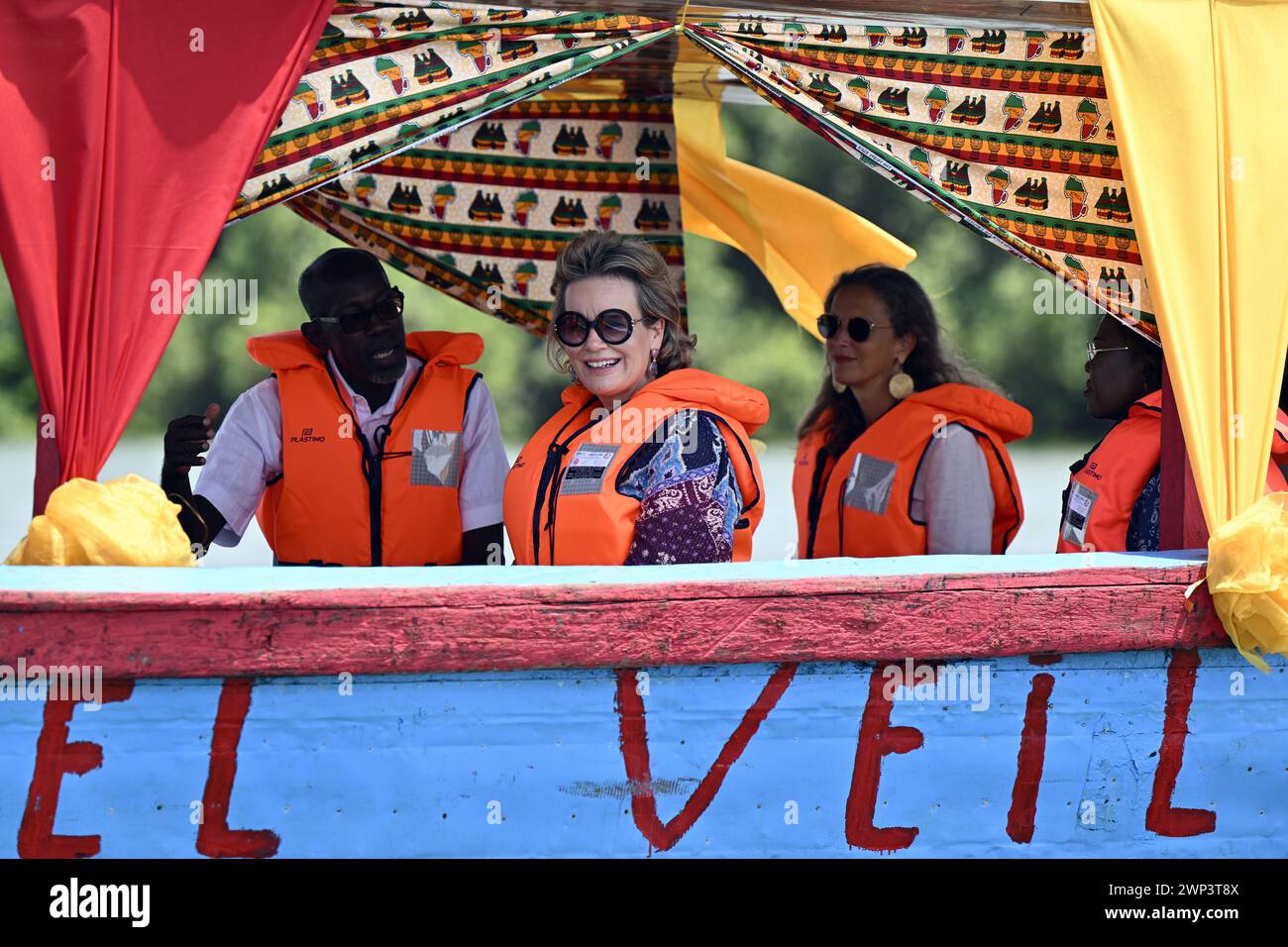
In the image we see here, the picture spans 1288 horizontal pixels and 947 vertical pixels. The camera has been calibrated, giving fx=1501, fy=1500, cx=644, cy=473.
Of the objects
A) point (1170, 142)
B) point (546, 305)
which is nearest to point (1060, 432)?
point (546, 305)

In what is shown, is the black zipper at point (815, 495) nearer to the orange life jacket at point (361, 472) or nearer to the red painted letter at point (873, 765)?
the orange life jacket at point (361, 472)

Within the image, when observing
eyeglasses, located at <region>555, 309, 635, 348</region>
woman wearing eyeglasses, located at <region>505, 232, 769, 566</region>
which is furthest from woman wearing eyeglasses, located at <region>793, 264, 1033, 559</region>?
eyeglasses, located at <region>555, 309, 635, 348</region>

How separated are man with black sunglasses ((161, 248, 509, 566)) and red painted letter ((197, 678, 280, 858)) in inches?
51.9

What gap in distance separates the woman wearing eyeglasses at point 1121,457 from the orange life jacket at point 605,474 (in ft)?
3.83

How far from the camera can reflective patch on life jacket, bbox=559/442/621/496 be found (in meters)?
3.54

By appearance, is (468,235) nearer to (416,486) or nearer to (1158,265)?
(416,486)

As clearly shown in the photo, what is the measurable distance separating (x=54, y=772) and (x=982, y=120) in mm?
2599

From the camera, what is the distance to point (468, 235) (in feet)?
17.9

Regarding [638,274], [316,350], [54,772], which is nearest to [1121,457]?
[638,274]

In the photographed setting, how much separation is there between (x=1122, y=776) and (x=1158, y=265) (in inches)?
46.4

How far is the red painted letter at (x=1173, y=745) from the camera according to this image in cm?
343

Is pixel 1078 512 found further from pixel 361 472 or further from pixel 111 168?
pixel 111 168

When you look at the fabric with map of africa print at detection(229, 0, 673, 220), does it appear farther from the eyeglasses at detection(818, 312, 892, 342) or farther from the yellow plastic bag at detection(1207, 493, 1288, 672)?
the yellow plastic bag at detection(1207, 493, 1288, 672)

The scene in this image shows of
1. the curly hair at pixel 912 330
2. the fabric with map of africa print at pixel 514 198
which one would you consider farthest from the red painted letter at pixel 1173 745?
the fabric with map of africa print at pixel 514 198
